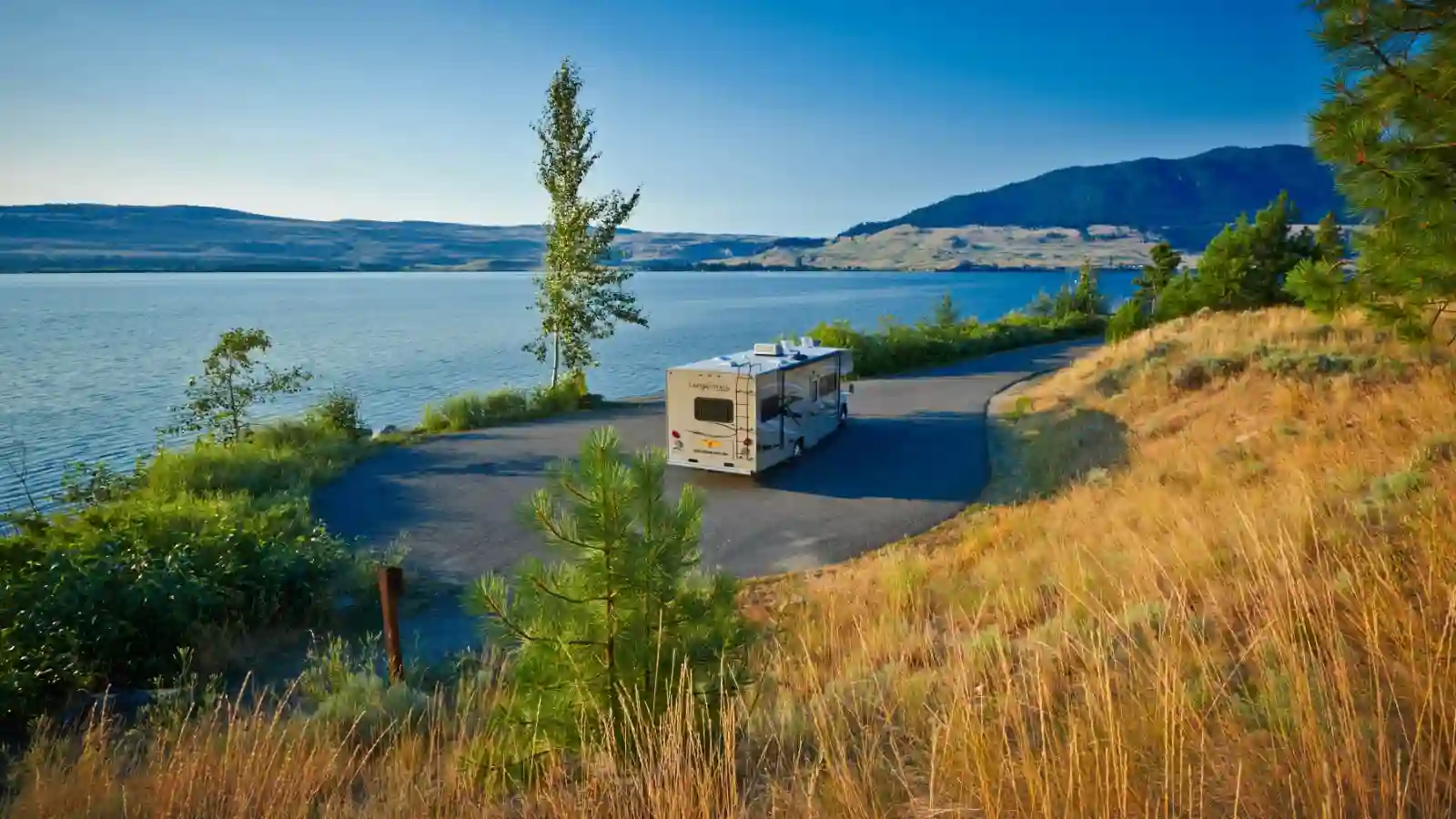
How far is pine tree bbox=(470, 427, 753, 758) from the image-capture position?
340cm

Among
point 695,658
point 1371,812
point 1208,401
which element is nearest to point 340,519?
point 695,658

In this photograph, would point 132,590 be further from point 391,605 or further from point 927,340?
point 927,340

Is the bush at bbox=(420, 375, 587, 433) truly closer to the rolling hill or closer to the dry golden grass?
the dry golden grass

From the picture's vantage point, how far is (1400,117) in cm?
519

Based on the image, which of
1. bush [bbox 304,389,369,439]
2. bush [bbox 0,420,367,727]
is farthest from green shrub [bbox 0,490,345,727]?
A: bush [bbox 304,389,369,439]

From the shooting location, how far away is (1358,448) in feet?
27.2

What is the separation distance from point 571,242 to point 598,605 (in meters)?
19.4

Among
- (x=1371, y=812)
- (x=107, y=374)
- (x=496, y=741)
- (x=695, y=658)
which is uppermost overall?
(x=1371, y=812)

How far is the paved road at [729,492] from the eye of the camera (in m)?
11.2

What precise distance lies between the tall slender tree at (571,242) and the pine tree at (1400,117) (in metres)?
17.7

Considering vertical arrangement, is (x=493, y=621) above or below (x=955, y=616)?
above

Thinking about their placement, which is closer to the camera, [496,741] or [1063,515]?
[496,741]

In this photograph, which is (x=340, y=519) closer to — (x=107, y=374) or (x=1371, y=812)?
(x=1371, y=812)

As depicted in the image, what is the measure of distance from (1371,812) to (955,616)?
13.4 ft
